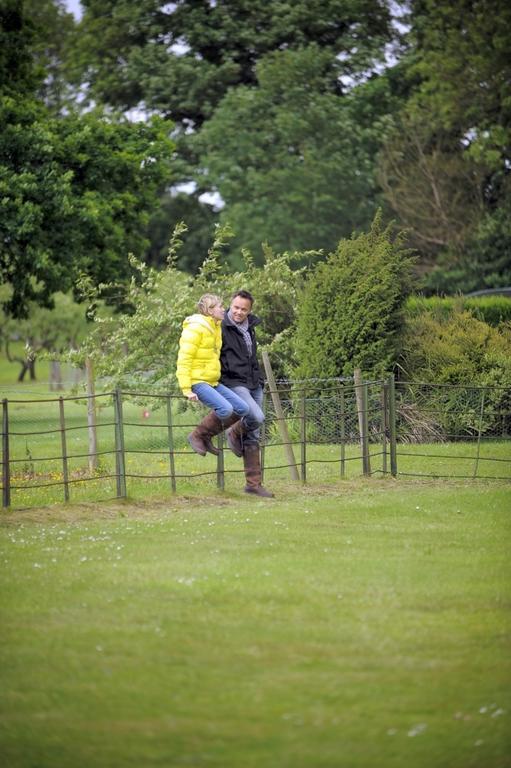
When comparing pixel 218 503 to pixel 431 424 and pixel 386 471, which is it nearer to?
pixel 386 471

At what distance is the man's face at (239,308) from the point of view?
1289 centimetres

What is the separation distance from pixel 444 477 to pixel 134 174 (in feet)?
56.1

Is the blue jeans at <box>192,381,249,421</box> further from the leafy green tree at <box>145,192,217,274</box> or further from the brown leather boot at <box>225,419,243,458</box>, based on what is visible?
the leafy green tree at <box>145,192,217,274</box>

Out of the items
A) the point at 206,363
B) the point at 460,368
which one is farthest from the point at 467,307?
the point at 206,363

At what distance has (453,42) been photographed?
4025 cm

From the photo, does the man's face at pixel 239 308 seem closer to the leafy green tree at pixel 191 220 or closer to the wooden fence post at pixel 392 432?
the wooden fence post at pixel 392 432

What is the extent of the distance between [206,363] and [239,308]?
0.67m

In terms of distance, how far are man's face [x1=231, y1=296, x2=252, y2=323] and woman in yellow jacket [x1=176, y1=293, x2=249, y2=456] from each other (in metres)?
0.15

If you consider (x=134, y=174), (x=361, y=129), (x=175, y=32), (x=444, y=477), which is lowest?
(x=444, y=477)

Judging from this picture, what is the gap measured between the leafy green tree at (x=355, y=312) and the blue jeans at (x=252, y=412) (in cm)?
691

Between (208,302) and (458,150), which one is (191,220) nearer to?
(458,150)

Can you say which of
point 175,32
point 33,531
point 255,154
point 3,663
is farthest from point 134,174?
point 3,663

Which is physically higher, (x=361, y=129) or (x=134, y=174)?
(x=361, y=129)

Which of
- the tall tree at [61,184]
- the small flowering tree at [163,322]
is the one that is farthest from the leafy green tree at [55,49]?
the small flowering tree at [163,322]
